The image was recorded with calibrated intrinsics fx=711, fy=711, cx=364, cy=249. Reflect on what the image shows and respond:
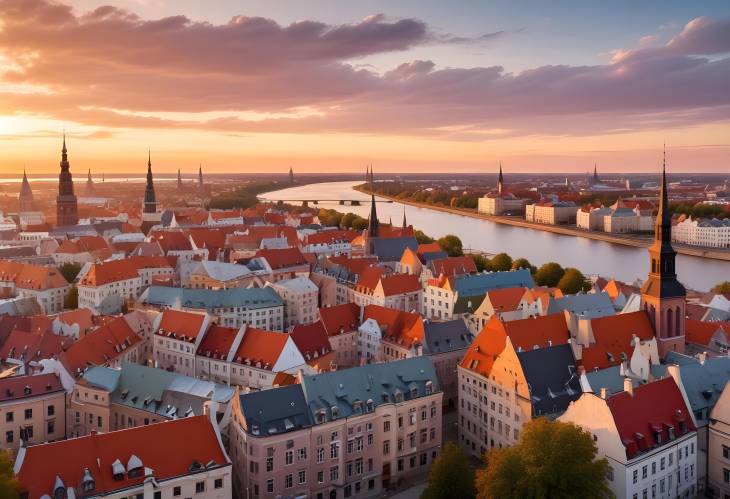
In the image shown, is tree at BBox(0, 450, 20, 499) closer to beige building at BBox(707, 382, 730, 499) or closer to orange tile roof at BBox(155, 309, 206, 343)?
orange tile roof at BBox(155, 309, 206, 343)

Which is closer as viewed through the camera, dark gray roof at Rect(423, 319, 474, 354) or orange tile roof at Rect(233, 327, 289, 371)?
orange tile roof at Rect(233, 327, 289, 371)

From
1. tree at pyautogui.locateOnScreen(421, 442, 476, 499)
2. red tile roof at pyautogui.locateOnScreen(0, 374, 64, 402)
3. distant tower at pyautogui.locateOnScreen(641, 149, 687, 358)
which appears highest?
distant tower at pyautogui.locateOnScreen(641, 149, 687, 358)

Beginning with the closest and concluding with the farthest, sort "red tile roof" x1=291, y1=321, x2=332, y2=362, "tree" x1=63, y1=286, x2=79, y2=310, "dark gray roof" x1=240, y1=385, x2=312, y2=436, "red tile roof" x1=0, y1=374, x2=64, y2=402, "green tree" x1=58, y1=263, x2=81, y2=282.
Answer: "dark gray roof" x1=240, y1=385, x2=312, y2=436
"red tile roof" x1=0, y1=374, x2=64, y2=402
"red tile roof" x1=291, y1=321, x2=332, y2=362
"tree" x1=63, y1=286, x2=79, y2=310
"green tree" x1=58, y1=263, x2=81, y2=282

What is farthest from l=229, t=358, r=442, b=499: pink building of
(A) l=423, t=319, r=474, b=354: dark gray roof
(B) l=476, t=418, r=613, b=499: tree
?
(A) l=423, t=319, r=474, b=354: dark gray roof

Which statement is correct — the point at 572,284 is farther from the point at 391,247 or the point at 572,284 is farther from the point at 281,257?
the point at 281,257

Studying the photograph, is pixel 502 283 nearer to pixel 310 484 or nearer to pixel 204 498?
pixel 310 484

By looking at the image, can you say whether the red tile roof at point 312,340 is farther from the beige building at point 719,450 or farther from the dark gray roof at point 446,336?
the beige building at point 719,450

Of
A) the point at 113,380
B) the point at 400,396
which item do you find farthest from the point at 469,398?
the point at 113,380

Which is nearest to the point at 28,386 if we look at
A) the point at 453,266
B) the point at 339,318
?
the point at 339,318
